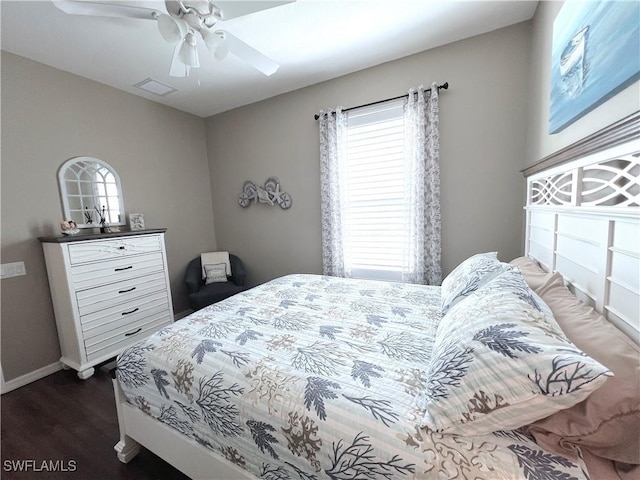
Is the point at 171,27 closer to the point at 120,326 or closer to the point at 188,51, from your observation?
the point at 188,51

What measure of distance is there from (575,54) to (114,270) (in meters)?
3.56

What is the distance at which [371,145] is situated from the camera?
276 cm

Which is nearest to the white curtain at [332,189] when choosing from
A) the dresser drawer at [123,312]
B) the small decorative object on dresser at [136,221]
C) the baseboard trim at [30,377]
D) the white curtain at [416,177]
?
the white curtain at [416,177]

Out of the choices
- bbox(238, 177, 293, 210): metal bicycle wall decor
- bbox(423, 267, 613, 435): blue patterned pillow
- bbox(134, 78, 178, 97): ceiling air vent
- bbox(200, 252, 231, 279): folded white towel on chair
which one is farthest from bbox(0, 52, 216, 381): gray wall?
bbox(423, 267, 613, 435): blue patterned pillow

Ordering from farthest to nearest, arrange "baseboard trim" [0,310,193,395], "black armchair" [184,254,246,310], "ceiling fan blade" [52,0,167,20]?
1. "black armchair" [184,254,246,310]
2. "baseboard trim" [0,310,193,395]
3. "ceiling fan blade" [52,0,167,20]

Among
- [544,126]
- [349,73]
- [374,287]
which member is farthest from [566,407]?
[349,73]

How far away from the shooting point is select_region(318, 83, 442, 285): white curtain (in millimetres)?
2455

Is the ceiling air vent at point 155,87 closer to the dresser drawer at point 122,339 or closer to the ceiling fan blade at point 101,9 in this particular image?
the ceiling fan blade at point 101,9

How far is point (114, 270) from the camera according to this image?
2.44 m

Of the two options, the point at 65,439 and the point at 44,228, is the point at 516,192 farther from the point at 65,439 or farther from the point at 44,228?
the point at 44,228

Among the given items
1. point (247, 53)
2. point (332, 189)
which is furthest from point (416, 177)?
point (247, 53)

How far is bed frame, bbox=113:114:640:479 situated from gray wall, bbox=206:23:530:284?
0.78 metres

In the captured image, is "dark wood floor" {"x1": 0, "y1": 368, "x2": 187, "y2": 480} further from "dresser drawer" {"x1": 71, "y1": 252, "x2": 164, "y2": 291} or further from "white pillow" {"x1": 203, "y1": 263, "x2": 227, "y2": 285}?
"white pillow" {"x1": 203, "y1": 263, "x2": 227, "y2": 285}

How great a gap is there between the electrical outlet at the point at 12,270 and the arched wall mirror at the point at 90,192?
51 centimetres
